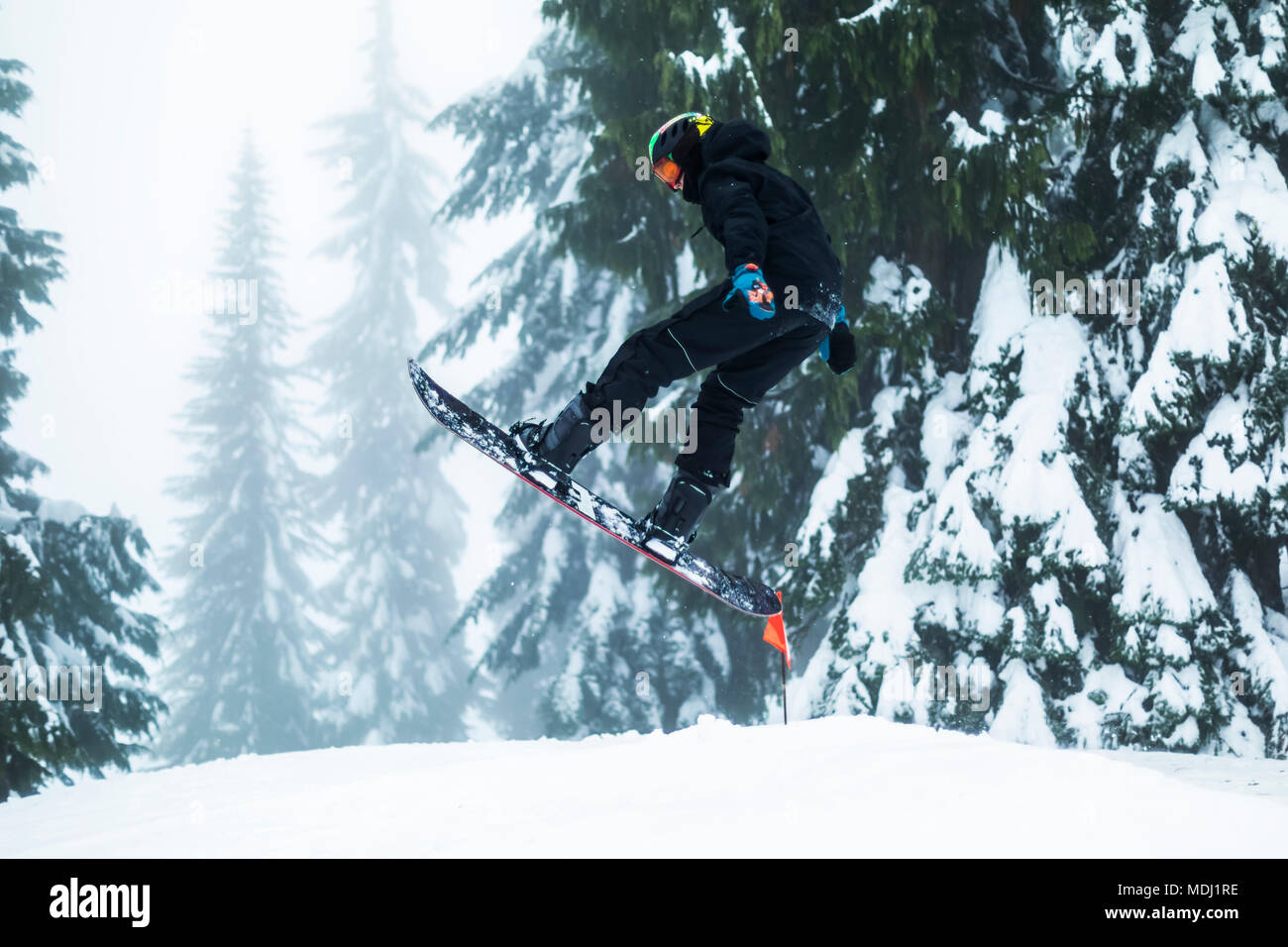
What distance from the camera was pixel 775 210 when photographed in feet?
16.8

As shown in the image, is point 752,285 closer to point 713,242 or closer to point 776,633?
point 776,633

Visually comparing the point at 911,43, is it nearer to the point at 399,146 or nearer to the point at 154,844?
the point at 154,844

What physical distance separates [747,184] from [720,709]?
1097 cm

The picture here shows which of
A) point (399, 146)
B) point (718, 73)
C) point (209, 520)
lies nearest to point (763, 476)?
point (718, 73)

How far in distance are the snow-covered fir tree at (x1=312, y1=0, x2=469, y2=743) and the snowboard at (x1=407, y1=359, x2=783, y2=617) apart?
21496 mm

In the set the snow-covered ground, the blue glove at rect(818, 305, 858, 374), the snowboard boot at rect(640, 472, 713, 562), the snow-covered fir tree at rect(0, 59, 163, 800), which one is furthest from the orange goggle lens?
the snow-covered fir tree at rect(0, 59, 163, 800)

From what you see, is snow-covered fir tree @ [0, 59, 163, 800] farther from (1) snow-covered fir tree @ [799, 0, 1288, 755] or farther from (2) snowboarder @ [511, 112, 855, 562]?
(1) snow-covered fir tree @ [799, 0, 1288, 755]

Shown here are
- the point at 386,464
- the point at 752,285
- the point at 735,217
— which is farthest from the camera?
the point at 386,464

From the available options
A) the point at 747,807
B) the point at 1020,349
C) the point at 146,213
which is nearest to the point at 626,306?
the point at 1020,349

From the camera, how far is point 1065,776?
366 cm

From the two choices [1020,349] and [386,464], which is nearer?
[1020,349]

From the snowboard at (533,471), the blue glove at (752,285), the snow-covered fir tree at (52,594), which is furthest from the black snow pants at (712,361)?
the snow-covered fir tree at (52,594)

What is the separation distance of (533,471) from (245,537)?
84.4 feet

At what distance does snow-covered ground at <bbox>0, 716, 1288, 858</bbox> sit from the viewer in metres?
3.11
